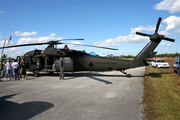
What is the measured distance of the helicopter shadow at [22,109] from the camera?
4.40m

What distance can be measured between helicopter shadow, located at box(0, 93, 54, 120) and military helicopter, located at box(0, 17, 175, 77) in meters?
8.22

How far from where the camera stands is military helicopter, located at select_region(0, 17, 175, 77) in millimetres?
12742

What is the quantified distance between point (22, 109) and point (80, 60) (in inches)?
364

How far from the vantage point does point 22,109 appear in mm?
5035

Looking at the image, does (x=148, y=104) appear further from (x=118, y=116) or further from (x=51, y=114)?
(x=51, y=114)

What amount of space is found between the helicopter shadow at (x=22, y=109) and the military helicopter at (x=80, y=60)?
822 cm

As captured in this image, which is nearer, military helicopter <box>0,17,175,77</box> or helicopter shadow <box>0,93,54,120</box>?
helicopter shadow <box>0,93,54,120</box>

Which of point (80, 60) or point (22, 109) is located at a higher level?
point (80, 60)

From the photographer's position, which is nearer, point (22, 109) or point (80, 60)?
point (22, 109)

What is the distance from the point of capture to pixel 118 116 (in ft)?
14.5

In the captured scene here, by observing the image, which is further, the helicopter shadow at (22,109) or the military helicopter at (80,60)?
the military helicopter at (80,60)

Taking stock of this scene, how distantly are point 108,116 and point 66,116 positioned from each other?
1351 mm

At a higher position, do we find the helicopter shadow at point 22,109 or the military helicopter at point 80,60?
the military helicopter at point 80,60

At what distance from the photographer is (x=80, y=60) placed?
45.9ft
